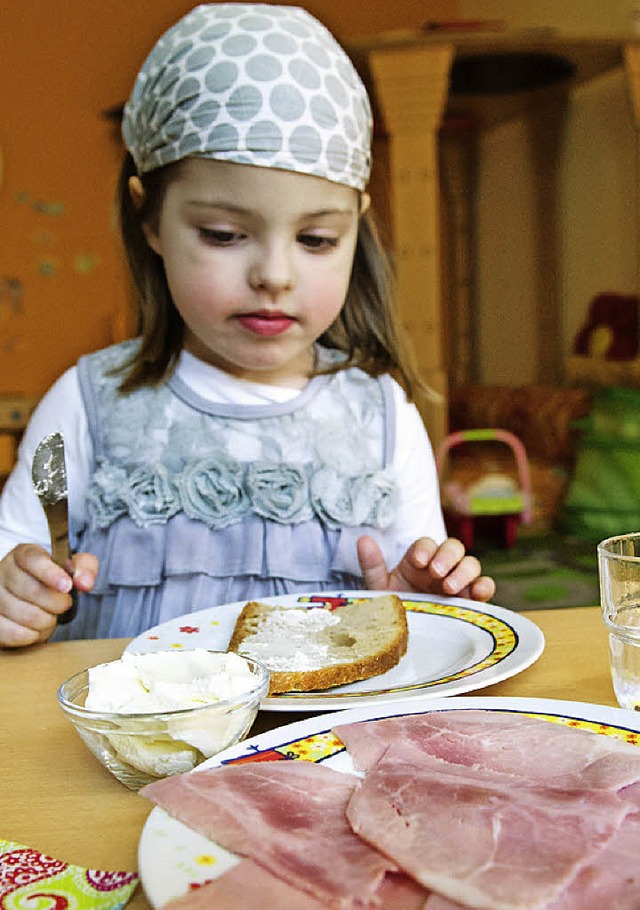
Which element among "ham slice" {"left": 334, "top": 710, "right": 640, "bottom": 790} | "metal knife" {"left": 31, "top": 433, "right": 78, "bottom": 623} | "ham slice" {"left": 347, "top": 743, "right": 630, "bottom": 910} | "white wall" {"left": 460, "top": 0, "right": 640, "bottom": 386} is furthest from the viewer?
"white wall" {"left": 460, "top": 0, "right": 640, "bottom": 386}

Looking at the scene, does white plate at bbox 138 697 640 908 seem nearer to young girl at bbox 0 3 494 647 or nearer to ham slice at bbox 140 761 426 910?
ham slice at bbox 140 761 426 910

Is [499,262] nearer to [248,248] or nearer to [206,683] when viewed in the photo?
[248,248]

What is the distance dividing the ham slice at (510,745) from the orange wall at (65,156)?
5.03m

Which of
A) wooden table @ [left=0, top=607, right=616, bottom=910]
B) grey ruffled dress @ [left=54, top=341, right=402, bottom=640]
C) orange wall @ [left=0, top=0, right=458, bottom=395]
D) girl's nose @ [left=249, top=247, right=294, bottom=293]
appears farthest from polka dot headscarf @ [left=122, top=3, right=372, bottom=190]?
orange wall @ [left=0, top=0, right=458, bottom=395]

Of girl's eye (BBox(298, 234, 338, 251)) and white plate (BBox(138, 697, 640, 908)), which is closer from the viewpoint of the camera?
white plate (BBox(138, 697, 640, 908))

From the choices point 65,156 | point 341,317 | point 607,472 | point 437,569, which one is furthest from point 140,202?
point 65,156

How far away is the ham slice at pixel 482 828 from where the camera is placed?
0.39m

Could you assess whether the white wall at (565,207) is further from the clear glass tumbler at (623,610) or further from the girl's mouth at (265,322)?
the clear glass tumbler at (623,610)

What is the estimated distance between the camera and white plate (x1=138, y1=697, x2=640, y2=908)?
16.7 inches

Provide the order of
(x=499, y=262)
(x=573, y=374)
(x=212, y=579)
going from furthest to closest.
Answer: (x=499, y=262)
(x=573, y=374)
(x=212, y=579)

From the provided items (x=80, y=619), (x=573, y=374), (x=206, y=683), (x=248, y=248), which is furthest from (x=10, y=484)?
(x=573, y=374)

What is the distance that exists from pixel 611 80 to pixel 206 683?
16.6 feet

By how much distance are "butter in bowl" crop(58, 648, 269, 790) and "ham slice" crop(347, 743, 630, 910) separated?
0.12m

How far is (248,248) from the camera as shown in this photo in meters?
1.14
